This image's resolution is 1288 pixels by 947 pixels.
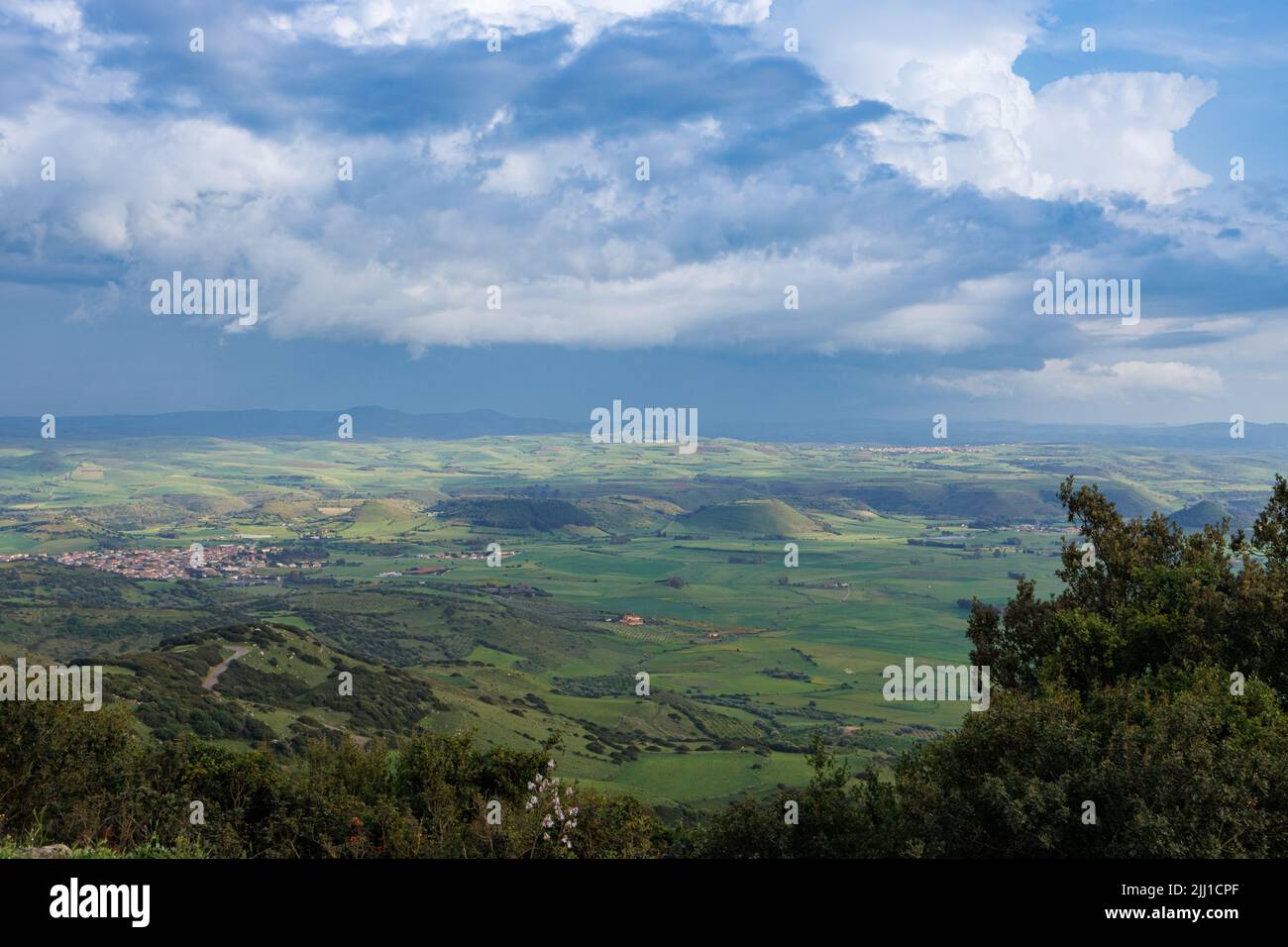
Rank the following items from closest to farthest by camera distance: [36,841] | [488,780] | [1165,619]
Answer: [36,841] < [1165,619] < [488,780]

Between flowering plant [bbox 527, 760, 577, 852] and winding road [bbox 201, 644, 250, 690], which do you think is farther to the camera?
winding road [bbox 201, 644, 250, 690]

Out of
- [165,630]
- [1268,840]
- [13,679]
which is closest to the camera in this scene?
[1268,840]

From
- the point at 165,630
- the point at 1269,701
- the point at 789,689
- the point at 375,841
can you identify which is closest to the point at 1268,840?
the point at 1269,701

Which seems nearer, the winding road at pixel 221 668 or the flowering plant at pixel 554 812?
the flowering plant at pixel 554 812

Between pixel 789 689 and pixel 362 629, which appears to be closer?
pixel 789 689

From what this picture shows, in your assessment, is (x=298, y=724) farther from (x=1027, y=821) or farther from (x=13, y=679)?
(x=1027, y=821)

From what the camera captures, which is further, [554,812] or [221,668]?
[221,668]

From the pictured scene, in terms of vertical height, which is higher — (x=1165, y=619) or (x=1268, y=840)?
(x=1165, y=619)

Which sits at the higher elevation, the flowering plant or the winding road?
the flowering plant

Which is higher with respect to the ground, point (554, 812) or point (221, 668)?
point (554, 812)

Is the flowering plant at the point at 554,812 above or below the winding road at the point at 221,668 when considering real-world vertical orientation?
above
